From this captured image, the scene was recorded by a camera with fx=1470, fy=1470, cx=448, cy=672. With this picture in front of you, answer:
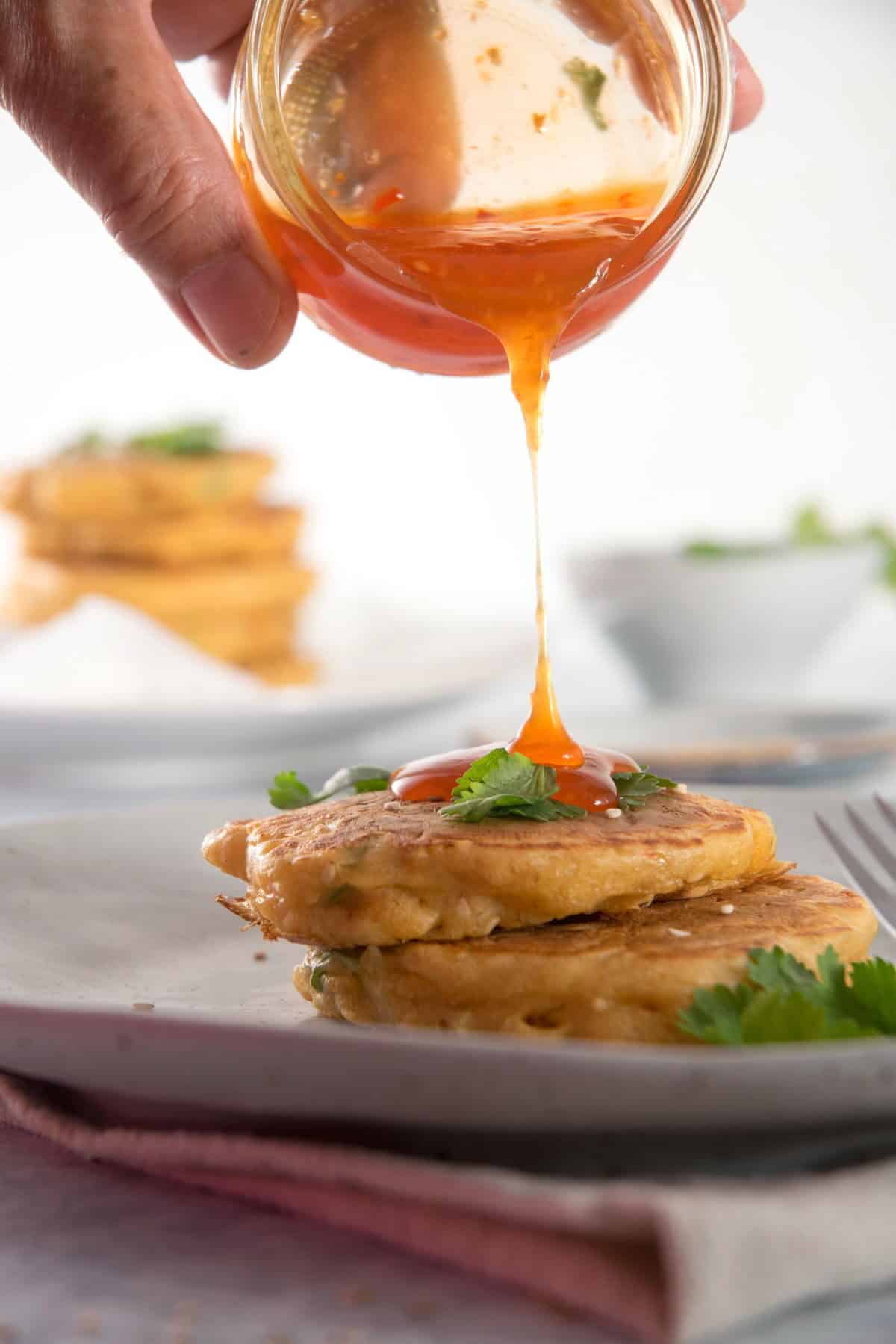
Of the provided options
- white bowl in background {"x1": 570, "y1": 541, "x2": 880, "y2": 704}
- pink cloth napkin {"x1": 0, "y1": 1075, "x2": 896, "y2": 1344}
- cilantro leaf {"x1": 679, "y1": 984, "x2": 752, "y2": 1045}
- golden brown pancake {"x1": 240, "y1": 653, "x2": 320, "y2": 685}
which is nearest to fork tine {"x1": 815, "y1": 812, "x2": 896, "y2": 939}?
cilantro leaf {"x1": 679, "y1": 984, "x2": 752, "y2": 1045}

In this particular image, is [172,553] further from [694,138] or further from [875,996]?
[875,996]

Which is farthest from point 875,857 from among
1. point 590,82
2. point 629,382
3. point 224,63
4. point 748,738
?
point 629,382

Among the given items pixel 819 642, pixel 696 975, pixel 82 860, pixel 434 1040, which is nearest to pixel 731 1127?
pixel 434 1040

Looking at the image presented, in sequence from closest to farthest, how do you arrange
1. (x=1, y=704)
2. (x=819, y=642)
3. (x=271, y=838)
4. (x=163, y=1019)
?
(x=163, y=1019) → (x=271, y=838) → (x=1, y=704) → (x=819, y=642)

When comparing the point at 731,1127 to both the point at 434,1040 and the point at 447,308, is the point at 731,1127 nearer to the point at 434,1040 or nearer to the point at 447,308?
the point at 434,1040

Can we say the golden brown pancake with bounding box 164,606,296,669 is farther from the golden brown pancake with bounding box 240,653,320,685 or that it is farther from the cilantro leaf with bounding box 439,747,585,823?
the cilantro leaf with bounding box 439,747,585,823

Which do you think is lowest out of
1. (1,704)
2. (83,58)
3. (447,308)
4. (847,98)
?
(1,704)

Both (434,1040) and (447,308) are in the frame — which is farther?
(447,308)
